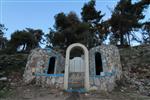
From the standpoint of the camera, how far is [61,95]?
10.0 meters

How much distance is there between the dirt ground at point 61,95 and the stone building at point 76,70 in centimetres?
56

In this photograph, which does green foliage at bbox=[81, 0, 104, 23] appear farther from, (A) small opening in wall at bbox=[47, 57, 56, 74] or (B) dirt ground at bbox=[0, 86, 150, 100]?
(B) dirt ground at bbox=[0, 86, 150, 100]

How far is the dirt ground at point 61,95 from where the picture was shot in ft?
31.2

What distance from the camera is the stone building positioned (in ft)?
35.9

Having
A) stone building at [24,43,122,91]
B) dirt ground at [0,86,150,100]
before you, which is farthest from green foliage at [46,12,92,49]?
dirt ground at [0,86,150,100]

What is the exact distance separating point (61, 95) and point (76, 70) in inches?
141

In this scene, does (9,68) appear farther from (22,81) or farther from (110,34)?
(110,34)

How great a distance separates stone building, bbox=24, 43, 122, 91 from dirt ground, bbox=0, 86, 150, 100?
0.56 metres

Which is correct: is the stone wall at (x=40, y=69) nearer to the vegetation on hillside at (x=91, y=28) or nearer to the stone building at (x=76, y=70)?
the stone building at (x=76, y=70)

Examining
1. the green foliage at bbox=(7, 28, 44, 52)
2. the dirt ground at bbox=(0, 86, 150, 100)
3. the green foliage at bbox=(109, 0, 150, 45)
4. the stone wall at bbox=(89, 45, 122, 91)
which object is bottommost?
the dirt ground at bbox=(0, 86, 150, 100)

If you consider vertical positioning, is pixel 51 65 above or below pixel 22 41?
below

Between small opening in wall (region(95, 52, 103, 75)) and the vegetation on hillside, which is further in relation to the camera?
the vegetation on hillside

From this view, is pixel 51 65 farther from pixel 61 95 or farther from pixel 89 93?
pixel 89 93

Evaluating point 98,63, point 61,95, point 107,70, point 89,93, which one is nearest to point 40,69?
point 61,95
